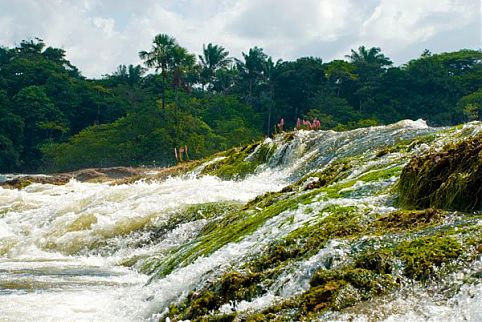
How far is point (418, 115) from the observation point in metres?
53.7

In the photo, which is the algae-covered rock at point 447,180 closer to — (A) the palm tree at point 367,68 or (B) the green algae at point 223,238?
(B) the green algae at point 223,238

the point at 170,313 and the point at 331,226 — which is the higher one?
the point at 331,226

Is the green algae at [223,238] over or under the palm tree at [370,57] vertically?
under

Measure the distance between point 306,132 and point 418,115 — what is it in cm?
4011

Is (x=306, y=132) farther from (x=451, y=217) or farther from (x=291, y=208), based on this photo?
(x=451, y=217)

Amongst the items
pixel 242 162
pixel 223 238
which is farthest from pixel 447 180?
pixel 242 162

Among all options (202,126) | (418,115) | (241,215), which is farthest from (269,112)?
(241,215)

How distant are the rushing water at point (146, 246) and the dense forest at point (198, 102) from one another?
32.0 meters

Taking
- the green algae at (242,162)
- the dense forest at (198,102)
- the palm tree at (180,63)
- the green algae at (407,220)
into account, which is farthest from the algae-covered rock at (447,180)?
the palm tree at (180,63)

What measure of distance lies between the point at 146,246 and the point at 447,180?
235 inches

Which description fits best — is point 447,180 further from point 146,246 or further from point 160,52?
point 160,52

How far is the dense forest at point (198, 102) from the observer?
161 feet

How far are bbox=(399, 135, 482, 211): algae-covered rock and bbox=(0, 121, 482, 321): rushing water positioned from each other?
1.01 feet

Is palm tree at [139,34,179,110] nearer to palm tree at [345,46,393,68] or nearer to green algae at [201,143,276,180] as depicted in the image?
palm tree at [345,46,393,68]
